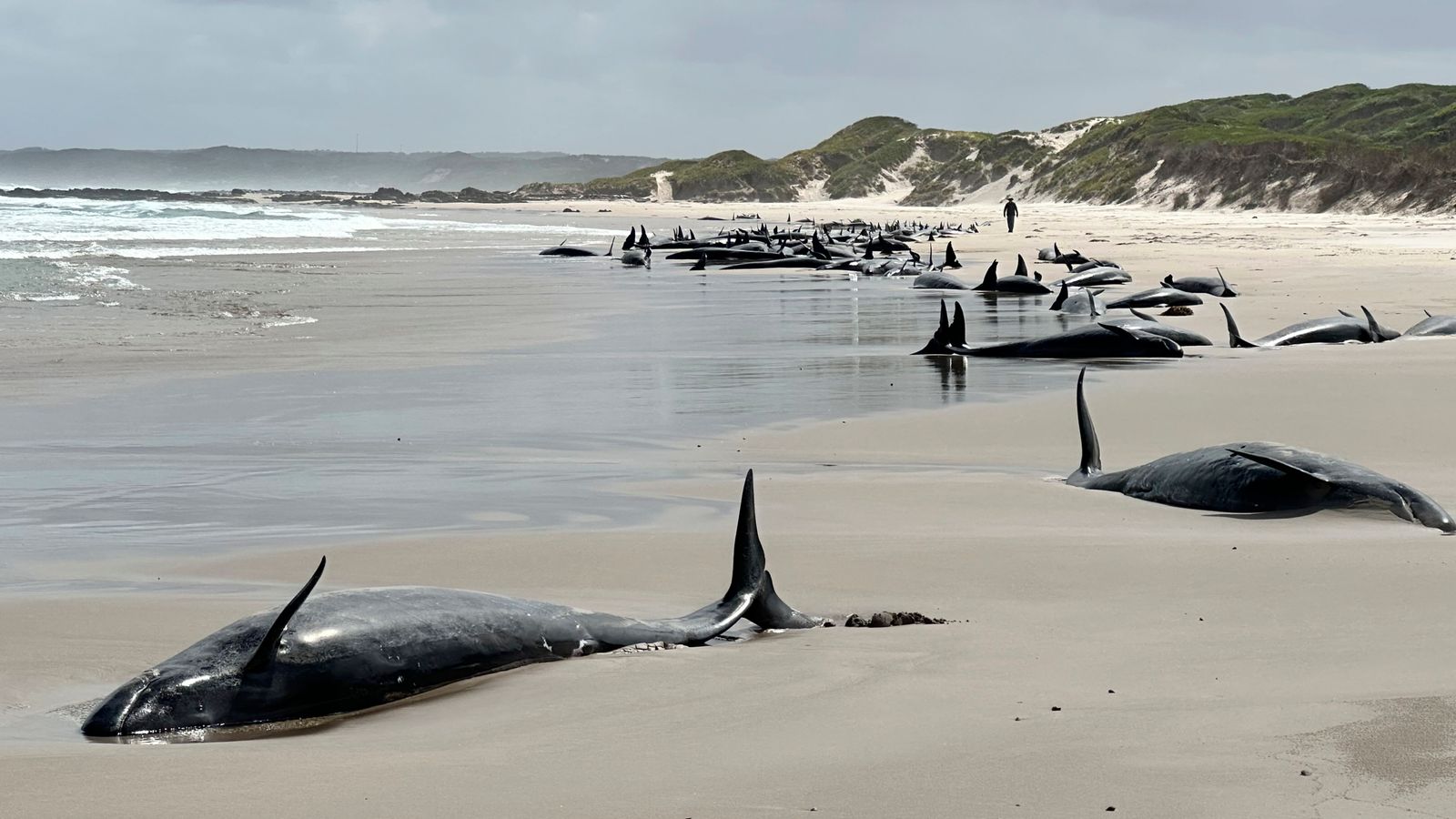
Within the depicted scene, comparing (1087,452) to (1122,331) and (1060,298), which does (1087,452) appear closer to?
(1122,331)

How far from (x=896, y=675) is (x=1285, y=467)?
2.50 metres

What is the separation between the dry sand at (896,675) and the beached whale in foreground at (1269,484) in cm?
11

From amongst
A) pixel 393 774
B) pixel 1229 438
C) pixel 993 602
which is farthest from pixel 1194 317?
pixel 393 774

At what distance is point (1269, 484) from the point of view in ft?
19.0

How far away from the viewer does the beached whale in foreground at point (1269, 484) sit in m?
5.57

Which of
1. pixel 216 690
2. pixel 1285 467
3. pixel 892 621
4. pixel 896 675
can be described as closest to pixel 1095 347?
pixel 1285 467

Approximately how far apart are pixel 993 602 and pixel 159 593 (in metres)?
2.70

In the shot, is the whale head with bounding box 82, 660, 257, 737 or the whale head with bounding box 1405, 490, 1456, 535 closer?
the whale head with bounding box 82, 660, 257, 737

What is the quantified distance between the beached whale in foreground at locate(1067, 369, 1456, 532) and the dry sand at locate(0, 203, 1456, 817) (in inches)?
4.2

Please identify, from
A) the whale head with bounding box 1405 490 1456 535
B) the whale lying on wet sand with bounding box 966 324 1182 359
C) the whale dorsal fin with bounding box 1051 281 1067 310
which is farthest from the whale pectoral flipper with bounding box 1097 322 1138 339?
the whale head with bounding box 1405 490 1456 535

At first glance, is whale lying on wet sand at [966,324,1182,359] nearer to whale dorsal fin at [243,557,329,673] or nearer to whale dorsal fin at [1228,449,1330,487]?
whale dorsal fin at [1228,449,1330,487]

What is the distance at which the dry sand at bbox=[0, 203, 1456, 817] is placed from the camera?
288 centimetres

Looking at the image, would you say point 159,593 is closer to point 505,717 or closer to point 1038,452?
point 505,717

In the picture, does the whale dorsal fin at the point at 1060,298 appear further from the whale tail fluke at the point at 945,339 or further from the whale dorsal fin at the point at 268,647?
the whale dorsal fin at the point at 268,647
